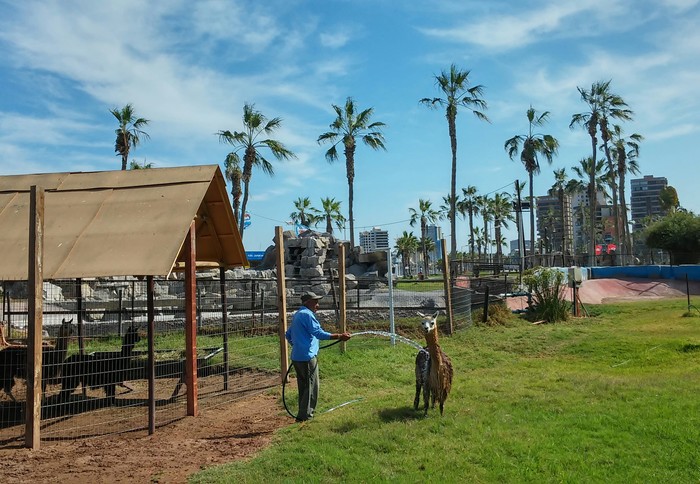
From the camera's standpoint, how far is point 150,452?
657 centimetres

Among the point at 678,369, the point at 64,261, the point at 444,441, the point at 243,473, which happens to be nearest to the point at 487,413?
the point at 444,441

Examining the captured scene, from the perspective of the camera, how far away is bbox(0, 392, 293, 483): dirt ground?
19.1 feet

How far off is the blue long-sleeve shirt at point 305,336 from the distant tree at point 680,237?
43.4 meters

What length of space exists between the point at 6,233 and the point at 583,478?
760cm

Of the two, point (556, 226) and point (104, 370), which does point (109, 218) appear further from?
point (556, 226)

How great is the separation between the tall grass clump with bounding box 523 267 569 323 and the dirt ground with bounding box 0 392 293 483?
12575 mm

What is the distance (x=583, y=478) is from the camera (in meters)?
5.04

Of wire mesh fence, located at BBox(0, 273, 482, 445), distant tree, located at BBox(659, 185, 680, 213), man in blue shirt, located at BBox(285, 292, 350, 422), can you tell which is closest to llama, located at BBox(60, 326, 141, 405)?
wire mesh fence, located at BBox(0, 273, 482, 445)

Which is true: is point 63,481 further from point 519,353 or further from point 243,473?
point 519,353

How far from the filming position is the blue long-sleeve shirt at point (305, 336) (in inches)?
303

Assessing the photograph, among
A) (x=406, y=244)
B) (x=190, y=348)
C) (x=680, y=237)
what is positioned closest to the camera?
(x=190, y=348)

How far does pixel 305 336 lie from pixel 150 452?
229cm

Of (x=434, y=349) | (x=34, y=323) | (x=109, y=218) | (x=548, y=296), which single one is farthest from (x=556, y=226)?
(x=34, y=323)

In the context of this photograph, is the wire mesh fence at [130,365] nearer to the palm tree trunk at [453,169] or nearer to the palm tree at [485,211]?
the palm tree trunk at [453,169]
